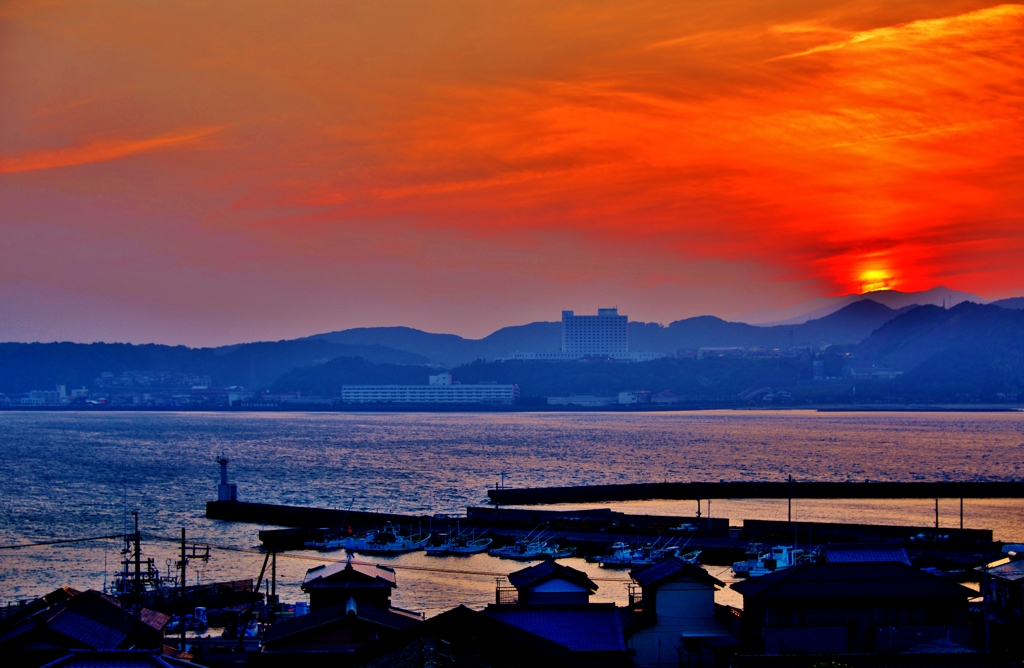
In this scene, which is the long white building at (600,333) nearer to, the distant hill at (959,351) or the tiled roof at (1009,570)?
the distant hill at (959,351)

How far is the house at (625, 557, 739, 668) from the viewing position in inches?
344

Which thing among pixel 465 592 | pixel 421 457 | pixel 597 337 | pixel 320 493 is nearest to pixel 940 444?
pixel 421 457

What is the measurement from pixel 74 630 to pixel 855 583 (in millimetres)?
6197

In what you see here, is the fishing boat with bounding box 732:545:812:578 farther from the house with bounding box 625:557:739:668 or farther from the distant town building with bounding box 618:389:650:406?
the distant town building with bounding box 618:389:650:406

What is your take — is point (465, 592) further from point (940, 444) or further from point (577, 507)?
point (940, 444)

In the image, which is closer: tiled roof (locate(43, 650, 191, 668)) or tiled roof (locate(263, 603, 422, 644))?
tiled roof (locate(43, 650, 191, 668))

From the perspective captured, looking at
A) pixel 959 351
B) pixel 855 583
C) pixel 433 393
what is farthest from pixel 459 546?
pixel 959 351

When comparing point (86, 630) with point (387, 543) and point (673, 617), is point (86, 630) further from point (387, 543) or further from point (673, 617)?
point (387, 543)

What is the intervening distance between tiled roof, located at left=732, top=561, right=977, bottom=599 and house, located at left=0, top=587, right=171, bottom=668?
4680mm

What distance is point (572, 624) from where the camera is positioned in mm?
7652

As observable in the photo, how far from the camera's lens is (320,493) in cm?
3525

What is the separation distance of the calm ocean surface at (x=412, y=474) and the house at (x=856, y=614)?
26.1ft

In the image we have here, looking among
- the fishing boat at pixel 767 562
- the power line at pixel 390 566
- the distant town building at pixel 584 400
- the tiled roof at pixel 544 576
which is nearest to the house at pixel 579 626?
the tiled roof at pixel 544 576

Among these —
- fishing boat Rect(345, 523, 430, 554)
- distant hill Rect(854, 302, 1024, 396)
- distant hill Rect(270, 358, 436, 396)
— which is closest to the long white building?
distant hill Rect(270, 358, 436, 396)
